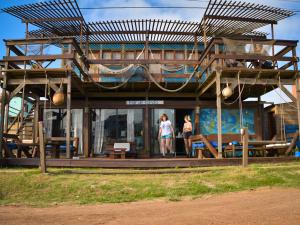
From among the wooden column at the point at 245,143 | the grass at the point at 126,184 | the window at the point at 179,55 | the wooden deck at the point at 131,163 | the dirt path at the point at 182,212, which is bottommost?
the dirt path at the point at 182,212

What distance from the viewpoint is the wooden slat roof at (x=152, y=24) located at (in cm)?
1288

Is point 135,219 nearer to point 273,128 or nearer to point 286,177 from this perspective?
point 286,177

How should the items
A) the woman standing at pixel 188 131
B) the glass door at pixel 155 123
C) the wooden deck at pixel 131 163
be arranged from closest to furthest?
the wooden deck at pixel 131 163 < the woman standing at pixel 188 131 < the glass door at pixel 155 123

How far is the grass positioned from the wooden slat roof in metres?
6.47

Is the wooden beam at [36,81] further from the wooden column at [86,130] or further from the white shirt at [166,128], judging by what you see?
the white shirt at [166,128]

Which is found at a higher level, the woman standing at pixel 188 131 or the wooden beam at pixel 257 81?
the wooden beam at pixel 257 81

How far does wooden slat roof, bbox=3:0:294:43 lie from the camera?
1288 centimetres

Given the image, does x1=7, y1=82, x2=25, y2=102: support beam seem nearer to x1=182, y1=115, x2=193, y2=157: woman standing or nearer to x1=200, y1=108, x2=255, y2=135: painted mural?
x1=182, y1=115, x2=193, y2=157: woman standing

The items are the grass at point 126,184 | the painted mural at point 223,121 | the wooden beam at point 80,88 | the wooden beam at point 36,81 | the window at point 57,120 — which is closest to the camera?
the grass at point 126,184

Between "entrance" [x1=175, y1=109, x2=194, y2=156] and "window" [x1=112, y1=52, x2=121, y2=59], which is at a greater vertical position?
"window" [x1=112, y1=52, x2=121, y2=59]

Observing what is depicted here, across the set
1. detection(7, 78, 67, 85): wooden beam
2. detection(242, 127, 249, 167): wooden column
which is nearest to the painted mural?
detection(242, 127, 249, 167): wooden column

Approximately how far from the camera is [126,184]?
8.12 metres

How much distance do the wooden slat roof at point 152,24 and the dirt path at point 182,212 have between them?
808 centimetres

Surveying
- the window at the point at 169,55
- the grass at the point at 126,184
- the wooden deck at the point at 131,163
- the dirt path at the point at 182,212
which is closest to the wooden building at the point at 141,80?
the window at the point at 169,55
